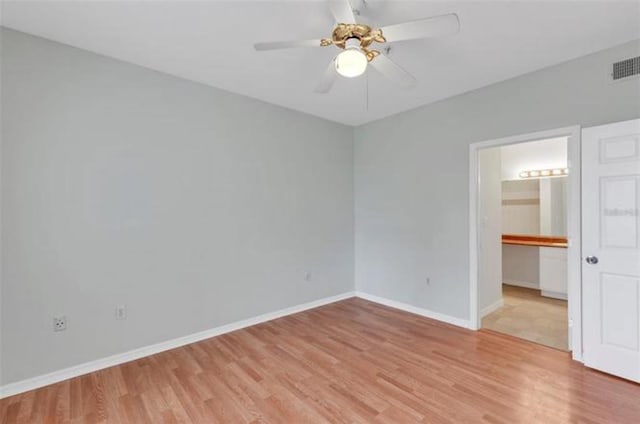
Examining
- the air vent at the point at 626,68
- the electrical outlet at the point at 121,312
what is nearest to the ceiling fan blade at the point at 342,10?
the air vent at the point at 626,68

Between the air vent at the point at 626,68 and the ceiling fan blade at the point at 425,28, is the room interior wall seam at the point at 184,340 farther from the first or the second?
the ceiling fan blade at the point at 425,28

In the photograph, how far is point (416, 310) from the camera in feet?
12.8

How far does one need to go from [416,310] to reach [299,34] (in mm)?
3470

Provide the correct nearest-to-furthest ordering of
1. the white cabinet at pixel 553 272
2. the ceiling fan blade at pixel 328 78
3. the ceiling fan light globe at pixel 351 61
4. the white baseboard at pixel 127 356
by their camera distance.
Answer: the ceiling fan light globe at pixel 351 61 < the ceiling fan blade at pixel 328 78 < the white baseboard at pixel 127 356 < the white cabinet at pixel 553 272

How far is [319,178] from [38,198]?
302 cm

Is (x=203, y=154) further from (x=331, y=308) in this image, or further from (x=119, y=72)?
(x=331, y=308)

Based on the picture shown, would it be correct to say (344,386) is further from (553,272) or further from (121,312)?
(553,272)

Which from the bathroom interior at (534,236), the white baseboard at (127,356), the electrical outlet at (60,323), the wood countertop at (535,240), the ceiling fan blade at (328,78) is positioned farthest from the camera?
the wood countertop at (535,240)

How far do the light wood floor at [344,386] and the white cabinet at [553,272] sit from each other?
1948mm

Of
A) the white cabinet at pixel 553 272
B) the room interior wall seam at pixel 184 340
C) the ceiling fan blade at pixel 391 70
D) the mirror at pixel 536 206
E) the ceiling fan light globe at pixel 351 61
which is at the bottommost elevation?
the room interior wall seam at pixel 184 340

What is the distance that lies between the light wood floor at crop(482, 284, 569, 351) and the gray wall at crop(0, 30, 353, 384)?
8.31 feet

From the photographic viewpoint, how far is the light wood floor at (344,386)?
1.98 metres

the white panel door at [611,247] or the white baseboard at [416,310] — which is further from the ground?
the white panel door at [611,247]

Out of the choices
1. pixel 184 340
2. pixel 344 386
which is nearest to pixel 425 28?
pixel 344 386
